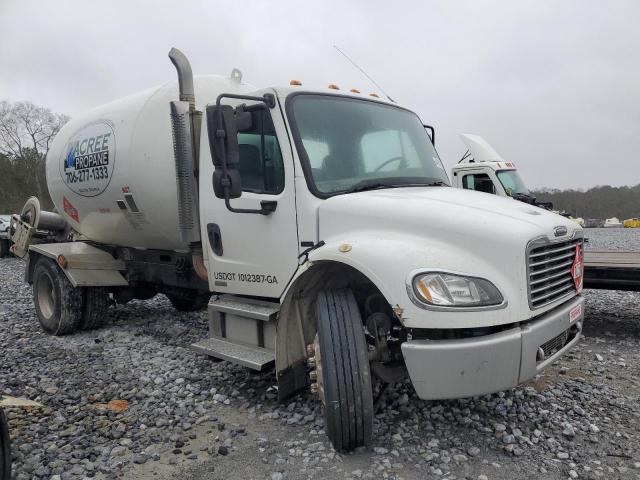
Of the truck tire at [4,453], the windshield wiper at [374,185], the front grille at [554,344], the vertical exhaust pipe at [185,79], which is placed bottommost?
the truck tire at [4,453]

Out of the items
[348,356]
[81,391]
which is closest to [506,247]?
[348,356]

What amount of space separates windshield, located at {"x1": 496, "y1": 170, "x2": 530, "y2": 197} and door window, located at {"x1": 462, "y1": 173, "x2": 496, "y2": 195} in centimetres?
26

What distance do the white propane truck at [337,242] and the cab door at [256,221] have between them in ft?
0.05

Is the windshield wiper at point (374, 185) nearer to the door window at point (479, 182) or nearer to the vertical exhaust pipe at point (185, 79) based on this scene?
the vertical exhaust pipe at point (185, 79)

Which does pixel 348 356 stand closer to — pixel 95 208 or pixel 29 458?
pixel 29 458

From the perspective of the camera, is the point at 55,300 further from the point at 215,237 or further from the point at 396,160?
the point at 396,160

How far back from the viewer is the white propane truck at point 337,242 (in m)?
3.04

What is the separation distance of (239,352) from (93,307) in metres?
3.51

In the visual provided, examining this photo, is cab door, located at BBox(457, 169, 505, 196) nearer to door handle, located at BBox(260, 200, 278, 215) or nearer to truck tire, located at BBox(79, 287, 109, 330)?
truck tire, located at BBox(79, 287, 109, 330)

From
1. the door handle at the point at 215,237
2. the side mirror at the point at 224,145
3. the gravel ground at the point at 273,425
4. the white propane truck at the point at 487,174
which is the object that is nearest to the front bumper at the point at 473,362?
the gravel ground at the point at 273,425

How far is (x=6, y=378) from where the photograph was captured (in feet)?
16.9

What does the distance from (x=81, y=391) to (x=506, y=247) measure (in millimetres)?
3908

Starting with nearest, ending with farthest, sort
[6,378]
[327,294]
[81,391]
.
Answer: [327,294], [81,391], [6,378]

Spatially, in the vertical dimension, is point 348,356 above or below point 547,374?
above
